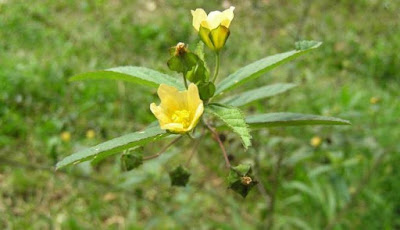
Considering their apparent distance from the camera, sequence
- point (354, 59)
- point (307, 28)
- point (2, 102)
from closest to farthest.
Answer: point (2, 102)
point (354, 59)
point (307, 28)

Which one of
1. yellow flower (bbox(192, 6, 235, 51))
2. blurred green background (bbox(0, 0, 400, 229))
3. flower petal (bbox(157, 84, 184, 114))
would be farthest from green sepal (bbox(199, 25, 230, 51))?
blurred green background (bbox(0, 0, 400, 229))

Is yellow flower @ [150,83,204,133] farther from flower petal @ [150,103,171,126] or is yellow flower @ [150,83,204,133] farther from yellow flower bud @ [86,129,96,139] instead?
yellow flower bud @ [86,129,96,139]

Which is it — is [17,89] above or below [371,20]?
above

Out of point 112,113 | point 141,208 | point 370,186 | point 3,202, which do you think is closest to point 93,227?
point 141,208

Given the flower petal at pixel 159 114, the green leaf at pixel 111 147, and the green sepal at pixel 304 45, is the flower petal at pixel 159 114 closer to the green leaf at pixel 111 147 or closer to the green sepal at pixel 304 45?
the green leaf at pixel 111 147

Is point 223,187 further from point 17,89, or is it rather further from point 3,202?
point 17,89
